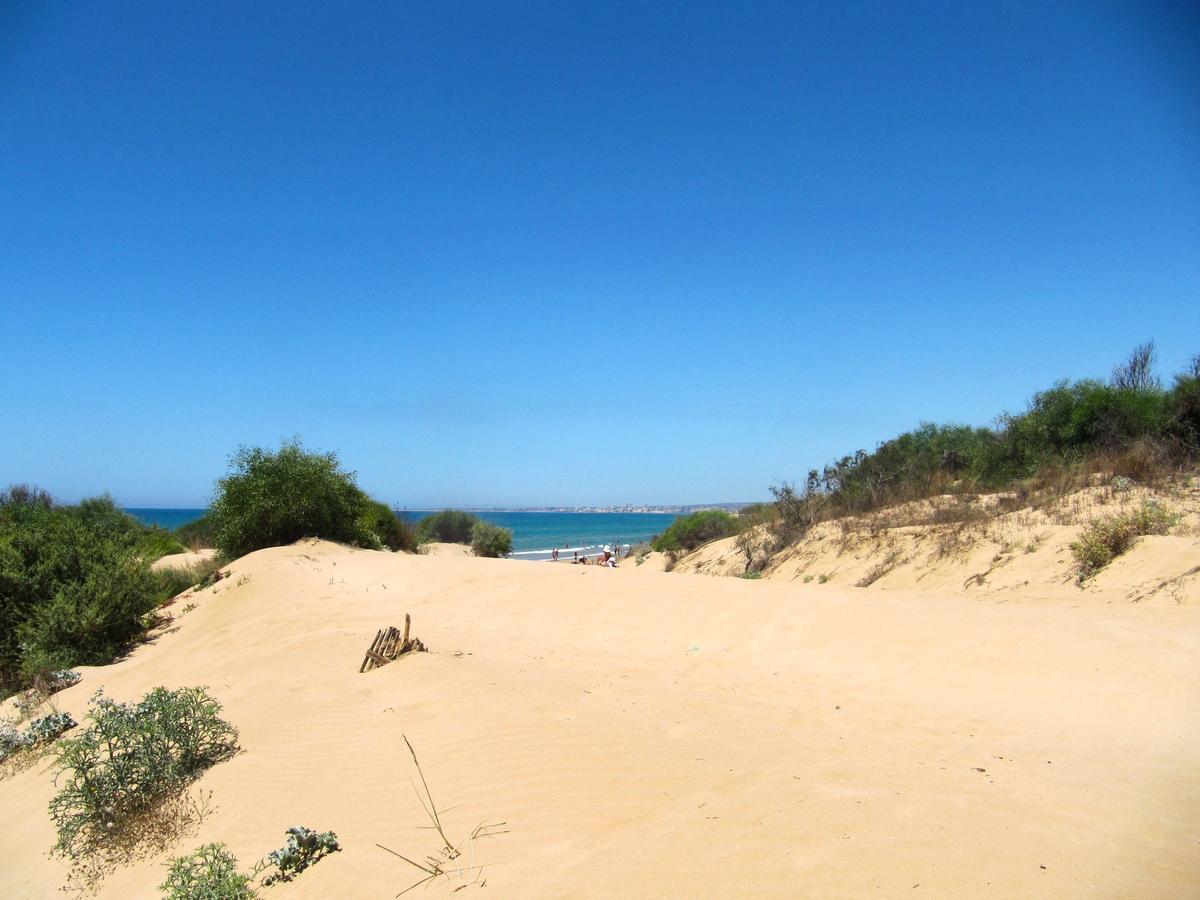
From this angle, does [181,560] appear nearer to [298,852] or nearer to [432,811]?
[298,852]

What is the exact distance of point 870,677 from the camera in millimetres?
7711

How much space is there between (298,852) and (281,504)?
1579 centimetres

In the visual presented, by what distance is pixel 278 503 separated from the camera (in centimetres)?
1845

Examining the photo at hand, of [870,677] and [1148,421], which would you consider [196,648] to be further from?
[1148,421]

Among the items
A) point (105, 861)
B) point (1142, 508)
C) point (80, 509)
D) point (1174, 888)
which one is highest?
point (80, 509)

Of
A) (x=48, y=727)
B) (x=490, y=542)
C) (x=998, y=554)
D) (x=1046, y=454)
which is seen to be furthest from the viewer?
(x=490, y=542)

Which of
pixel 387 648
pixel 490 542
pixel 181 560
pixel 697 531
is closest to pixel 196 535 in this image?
pixel 181 560

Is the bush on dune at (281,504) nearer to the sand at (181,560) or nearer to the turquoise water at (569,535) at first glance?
the sand at (181,560)

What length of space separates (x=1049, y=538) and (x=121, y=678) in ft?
50.2

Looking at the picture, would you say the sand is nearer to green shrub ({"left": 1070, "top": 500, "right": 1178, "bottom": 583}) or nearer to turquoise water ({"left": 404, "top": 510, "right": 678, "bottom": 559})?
turquoise water ({"left": 404, "top": 510, "right": 678, "bottom": 559})

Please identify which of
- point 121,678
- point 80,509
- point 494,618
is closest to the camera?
point 121,678

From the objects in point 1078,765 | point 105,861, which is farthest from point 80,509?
point 1078,765

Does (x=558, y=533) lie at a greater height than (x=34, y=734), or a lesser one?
lesser

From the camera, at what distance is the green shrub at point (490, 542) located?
36438 mm
